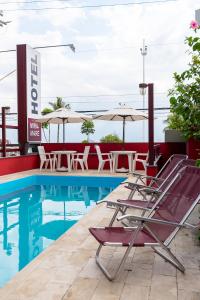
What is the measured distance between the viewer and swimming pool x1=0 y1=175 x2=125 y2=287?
14.0ft

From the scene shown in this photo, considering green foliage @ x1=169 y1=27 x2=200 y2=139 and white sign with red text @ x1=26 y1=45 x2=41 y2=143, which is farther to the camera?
white sign with red text @ x1=26 y1=45 x2=41 y2=143

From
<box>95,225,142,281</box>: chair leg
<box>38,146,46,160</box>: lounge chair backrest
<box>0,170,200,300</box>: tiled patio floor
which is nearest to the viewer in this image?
<box>0,170,200,300</box>: tiled patio floor

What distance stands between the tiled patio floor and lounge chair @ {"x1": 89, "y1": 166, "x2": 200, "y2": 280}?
11cm

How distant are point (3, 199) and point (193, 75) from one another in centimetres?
548

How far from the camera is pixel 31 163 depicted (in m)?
12.3

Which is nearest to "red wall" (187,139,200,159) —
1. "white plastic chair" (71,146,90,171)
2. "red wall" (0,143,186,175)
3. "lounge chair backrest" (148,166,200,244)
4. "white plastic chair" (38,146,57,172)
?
"lounge chair backrest" (148,166,200,244)

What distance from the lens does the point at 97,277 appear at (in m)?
2.79

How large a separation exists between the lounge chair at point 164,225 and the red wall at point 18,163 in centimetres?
782

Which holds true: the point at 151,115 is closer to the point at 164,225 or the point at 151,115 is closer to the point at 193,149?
the point at 193,149

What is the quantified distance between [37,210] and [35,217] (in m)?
0.56

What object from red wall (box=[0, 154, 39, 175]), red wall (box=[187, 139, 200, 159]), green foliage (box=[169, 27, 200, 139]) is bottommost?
red wall (box=[0, 154, 39, 175])

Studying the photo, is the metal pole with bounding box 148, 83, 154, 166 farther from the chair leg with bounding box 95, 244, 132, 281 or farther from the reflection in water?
the chair leg with bounding box 95, 244, 132, 281

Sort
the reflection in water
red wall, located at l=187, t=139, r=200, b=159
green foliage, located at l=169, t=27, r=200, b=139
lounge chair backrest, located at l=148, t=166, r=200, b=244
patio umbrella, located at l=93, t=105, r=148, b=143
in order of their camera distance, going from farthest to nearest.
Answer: patio umbrella, located at l=93, t=105, r=148, b=143, red wall, located at l=187, t=139, r=200, b=159, the reflection in water, green foliage, located at l=169, t=27, r=200, b=139, lounge chair backrest, located at l=148, t=166, r=200, b=244

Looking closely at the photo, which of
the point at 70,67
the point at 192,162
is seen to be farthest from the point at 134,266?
the point at 70,67
